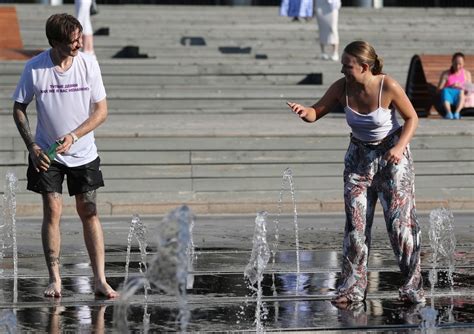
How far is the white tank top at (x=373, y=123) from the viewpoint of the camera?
9281 mm

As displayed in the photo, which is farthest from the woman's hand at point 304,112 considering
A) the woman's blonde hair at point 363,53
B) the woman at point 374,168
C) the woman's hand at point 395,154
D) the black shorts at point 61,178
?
the black shorts at point 61,178

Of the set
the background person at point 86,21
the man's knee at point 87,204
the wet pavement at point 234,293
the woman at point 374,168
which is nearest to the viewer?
the wet pavement at point 234,293

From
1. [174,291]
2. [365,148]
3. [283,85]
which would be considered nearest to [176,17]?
[283,85]

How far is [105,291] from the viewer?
954cm

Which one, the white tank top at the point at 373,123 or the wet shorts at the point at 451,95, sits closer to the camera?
the white tank top at the point at 373,123

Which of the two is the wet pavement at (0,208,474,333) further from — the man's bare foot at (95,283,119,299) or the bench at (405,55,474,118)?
the bench at (405,55,474,118)

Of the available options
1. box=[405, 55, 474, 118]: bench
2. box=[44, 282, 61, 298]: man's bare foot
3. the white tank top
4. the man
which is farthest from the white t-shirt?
box=[405, 55, 474, 118]: bench

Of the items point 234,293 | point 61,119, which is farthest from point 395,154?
point 61,119

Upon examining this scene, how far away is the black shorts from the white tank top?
5.78ft

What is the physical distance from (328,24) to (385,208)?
47.9ft

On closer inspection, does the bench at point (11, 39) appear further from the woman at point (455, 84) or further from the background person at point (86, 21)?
the woman at point (455, 84)

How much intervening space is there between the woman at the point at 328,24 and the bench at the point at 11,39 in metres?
4.78

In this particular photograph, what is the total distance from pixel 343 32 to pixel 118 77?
21.8 feet

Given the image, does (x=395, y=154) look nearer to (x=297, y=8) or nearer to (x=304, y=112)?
(x=304, y=112)
